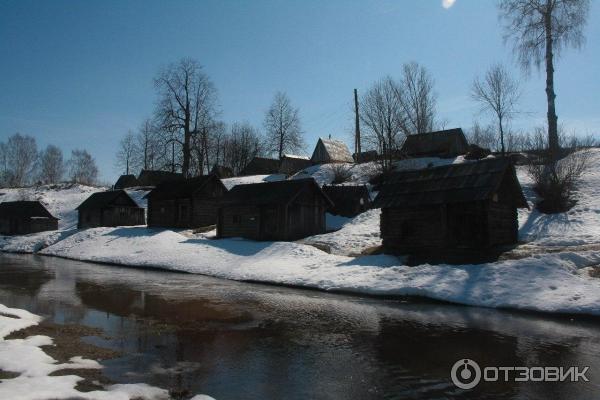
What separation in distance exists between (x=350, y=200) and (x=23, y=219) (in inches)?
1478

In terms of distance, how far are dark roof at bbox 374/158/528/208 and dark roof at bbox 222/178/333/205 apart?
8.71m

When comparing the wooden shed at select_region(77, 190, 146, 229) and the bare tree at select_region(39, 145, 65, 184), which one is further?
the bare tree at select_region(39, 145, 65, 184)

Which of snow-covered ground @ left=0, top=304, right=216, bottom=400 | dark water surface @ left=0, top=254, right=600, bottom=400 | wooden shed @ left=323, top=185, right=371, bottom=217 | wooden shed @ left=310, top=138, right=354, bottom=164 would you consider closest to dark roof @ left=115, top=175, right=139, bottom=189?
wooden shed @ left=310, top=138, right=354, bottom=164

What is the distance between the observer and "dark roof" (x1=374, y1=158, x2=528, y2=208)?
22219 millimetres

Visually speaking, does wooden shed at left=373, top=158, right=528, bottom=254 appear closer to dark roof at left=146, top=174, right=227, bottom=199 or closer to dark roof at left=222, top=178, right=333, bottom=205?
dark roof at left=222, top=178, right=333, bottom=205

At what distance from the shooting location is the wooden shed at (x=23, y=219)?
53.3 meters

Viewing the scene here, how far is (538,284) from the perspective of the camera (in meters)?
15.3

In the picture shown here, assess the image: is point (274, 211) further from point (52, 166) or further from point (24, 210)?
point (52, 166)

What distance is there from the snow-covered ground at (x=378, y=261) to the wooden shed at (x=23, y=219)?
43.6 feet

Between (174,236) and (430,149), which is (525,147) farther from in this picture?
(174,236)

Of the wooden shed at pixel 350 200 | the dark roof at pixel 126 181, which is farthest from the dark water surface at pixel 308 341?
the dark roof at pixel 126 181

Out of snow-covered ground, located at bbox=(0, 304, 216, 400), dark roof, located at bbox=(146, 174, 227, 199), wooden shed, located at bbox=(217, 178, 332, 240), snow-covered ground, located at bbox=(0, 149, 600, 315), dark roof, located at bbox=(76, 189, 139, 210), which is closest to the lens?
snow-covered ground, located at bbox=(0, 304, 216, 400)

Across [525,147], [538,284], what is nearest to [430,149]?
[525,147]

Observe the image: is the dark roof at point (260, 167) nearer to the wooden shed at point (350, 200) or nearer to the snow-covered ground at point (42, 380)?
the wooden shed at point (350, 200)
